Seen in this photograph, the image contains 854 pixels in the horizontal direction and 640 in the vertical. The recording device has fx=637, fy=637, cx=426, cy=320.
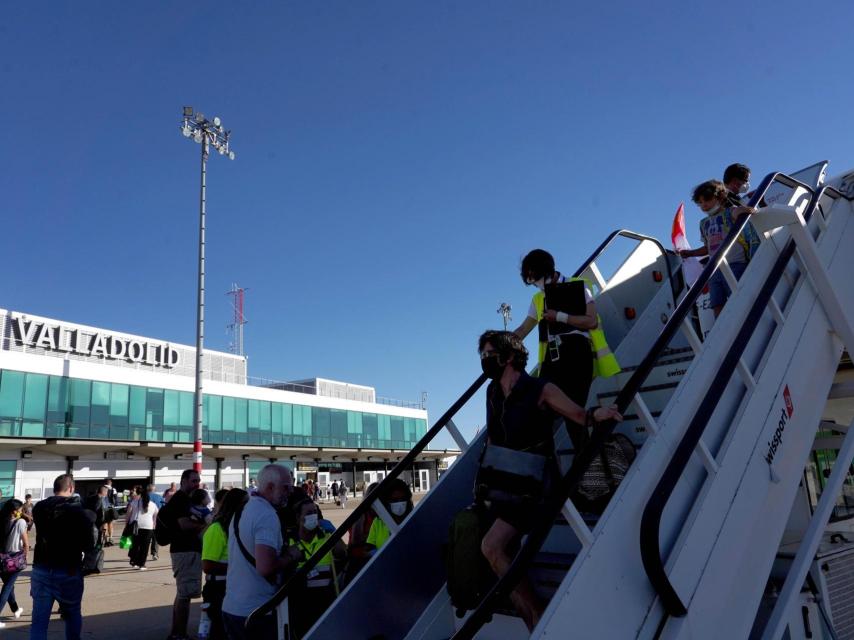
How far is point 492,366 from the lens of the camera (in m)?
3.33

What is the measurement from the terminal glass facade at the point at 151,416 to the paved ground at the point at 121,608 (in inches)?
786

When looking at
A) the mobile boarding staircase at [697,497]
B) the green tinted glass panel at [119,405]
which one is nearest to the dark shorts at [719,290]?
the mobile boarding staircase at [697,497]

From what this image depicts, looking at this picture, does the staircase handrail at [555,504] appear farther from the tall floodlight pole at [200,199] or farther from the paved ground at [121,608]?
the tall floodlight pole at [200,199]

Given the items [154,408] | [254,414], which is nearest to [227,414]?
[254,414]

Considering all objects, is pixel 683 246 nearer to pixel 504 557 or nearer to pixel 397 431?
pixel 504 557

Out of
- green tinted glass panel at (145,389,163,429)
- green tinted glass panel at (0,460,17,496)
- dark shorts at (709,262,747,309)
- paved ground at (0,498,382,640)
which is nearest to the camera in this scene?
dark shorts at (709,262,747,309)

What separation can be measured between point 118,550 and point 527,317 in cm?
1842

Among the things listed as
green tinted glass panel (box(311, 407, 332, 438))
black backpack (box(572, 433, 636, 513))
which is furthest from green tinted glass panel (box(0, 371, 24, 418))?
black backpack (box(572, 433, 636, 513))

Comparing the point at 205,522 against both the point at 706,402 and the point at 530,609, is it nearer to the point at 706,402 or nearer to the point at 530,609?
the point at 530,609

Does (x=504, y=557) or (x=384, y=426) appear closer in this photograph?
(x=504, y=557)

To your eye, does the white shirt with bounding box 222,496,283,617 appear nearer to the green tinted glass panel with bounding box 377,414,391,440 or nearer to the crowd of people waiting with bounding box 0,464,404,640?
the crowd of people waiting with bounding box 0,464,404,640

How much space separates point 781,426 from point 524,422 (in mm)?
1639

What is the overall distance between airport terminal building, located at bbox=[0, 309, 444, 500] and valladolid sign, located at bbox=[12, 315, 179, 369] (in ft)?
0.19

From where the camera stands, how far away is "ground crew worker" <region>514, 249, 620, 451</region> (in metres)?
3.99
